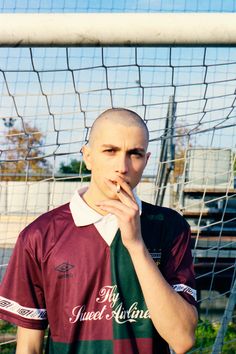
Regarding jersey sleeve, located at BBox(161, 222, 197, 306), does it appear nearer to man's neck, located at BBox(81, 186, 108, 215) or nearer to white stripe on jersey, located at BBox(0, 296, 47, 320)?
man's neck, located at BBox(81, 186, 108, 215)

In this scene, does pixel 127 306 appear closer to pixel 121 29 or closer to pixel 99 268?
pixel 99 268

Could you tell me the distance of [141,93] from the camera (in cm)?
329

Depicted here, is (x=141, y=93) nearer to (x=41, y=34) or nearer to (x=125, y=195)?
(x=41, y=34)

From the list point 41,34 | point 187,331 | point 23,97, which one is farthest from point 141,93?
point 187,331

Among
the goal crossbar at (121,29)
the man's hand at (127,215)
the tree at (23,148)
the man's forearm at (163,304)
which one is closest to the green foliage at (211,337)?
the tree at (23,148)

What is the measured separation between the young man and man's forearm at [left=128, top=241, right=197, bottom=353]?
2 centimetres

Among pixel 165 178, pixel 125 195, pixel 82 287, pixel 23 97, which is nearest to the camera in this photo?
pixel 125 195

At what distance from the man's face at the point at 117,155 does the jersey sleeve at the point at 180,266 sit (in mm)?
232

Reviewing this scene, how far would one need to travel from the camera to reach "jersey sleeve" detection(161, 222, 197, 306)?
1963 millimetres

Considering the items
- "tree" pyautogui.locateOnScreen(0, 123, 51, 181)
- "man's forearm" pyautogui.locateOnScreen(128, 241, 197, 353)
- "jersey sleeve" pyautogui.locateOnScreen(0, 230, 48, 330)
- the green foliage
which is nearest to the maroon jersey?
Answer: "jersey sleeve" pyautogui.locateOnScreen(0, 230, 48, 330)

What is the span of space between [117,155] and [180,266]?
38 cm

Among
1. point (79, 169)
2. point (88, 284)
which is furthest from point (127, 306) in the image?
point (79, 169)

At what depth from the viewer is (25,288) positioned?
6.56ft

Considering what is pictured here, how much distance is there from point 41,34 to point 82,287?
91 cm
